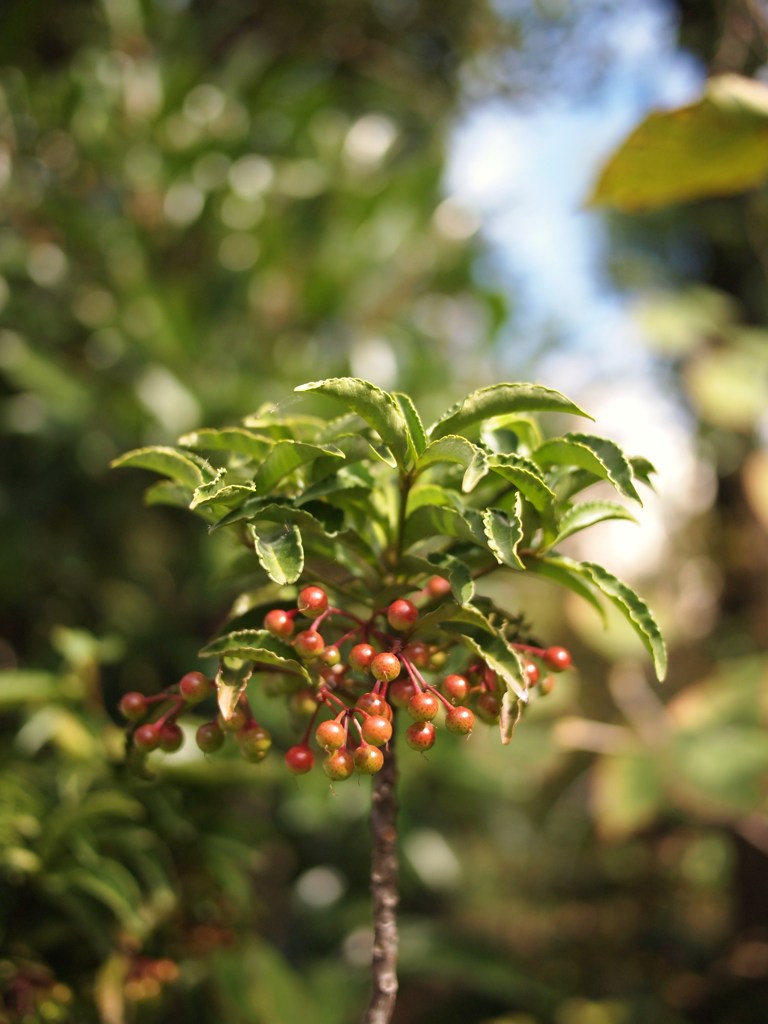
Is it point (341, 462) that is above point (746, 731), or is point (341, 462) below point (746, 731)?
above

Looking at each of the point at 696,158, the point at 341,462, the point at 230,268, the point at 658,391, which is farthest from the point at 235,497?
the point at 658,391

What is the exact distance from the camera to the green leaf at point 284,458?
0.56 m

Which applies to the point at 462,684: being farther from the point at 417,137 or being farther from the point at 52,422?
the point at 417,137

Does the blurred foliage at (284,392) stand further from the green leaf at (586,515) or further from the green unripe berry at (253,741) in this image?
the green leaf at (586,515)

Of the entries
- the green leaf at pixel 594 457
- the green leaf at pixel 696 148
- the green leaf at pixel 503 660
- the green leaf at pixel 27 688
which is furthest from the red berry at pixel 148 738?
the green leaf at pixel 696 148

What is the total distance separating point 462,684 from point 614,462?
17 centimetres

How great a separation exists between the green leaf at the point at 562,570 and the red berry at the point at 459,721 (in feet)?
0.42

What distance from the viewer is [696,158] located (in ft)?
3.78

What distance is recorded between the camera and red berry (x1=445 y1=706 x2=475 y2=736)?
0.52 meters

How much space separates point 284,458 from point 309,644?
5.0 inches

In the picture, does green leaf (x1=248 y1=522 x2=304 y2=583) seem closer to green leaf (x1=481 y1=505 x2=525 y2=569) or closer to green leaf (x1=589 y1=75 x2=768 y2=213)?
green leaf (x1=481 y1=505 x2=525 y2=569)

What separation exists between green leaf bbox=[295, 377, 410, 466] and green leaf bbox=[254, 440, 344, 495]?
32 millimetres

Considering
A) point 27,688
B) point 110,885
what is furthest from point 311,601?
point 27,688

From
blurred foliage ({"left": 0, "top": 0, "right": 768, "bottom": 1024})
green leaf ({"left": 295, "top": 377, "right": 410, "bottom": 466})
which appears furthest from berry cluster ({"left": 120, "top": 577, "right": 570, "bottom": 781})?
blurred foliage ({"left": 0, "top": 0, "right": 768, "bottom": 1024})
